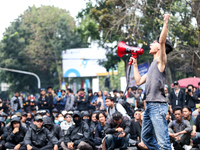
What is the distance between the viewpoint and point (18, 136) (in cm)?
870

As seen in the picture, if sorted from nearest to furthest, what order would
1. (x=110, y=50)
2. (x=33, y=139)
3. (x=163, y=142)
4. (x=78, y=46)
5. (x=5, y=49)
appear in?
1. (x=163, y=142)
2. (x=33, y=139)
3. (x=110, y=50)
4. (x=5, y=49)
5. (x=78, y=46)

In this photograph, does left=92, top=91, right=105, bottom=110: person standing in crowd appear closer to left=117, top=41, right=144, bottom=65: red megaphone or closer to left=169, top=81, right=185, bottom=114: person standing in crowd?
left=169, top=81, right=185, bottom=114: person standing in crowd

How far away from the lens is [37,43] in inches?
1312

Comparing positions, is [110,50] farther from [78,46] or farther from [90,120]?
[78,46]

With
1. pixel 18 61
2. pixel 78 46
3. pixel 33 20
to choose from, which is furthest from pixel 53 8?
pixel 18 61

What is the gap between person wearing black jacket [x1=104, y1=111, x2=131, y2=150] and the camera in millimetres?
7285

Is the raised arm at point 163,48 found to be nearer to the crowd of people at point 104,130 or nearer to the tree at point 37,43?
the crowd of people at point 104,130

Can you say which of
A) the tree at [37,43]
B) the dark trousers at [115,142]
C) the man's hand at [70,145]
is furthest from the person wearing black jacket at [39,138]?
the tree at [37,43]

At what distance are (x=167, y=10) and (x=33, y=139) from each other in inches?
359

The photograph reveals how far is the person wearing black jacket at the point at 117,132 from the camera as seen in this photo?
729cm

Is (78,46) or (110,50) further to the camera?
(78,46)

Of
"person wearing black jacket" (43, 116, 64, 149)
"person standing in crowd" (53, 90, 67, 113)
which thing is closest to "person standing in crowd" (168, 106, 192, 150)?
"person wearing black jacket" (43, 116, 64, 149)

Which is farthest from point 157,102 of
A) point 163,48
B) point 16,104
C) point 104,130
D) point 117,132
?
point 16,104

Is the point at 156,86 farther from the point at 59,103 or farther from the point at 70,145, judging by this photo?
the point at 59,103
